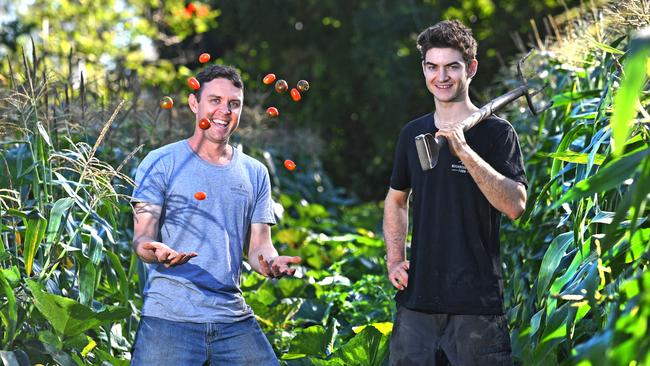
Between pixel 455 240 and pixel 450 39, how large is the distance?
707 millimetres

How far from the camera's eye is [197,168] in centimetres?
404

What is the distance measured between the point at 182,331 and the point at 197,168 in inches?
23.3

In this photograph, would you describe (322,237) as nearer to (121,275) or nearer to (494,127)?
(121,275)

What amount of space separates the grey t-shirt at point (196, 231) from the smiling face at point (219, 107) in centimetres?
11

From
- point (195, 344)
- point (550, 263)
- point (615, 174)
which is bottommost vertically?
point (195, 344)

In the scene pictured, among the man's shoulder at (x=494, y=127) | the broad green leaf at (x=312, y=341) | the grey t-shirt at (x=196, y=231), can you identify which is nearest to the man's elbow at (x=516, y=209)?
the man's shoulder at (x=494, y=127)

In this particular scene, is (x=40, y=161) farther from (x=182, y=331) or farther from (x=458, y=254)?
(x=458, y=254)

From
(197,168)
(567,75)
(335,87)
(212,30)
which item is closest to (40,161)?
(197,168)

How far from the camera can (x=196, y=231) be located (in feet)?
13.0

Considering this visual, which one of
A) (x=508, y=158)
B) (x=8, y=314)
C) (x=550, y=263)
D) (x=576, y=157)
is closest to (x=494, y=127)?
(x=508, y=158)

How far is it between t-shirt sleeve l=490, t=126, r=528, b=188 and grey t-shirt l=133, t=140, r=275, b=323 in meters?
0.92

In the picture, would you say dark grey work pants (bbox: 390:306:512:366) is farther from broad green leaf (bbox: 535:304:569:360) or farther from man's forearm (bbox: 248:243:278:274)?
man's forearm (bbox: 248:243:278:274)

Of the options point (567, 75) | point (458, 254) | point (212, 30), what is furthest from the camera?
point (212, 30)

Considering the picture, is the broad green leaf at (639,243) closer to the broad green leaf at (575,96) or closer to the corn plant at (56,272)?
the corn plant at (56,272)
